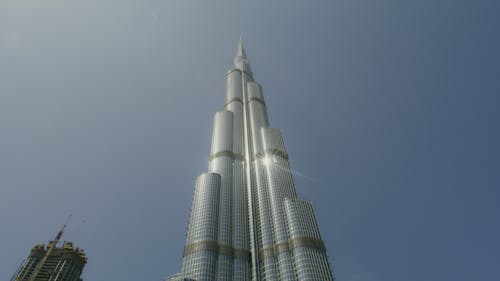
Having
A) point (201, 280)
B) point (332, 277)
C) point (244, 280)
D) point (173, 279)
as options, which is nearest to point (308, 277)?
point (332, 277)

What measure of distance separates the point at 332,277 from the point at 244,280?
4909 cm

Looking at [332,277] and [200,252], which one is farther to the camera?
[200,252]

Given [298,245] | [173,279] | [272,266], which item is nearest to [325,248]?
[298,245]

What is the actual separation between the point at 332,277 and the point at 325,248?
1830 cm

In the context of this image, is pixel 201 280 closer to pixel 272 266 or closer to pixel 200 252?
pixel 200 252

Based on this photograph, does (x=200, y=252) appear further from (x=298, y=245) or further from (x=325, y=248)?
(x=325, y=248)

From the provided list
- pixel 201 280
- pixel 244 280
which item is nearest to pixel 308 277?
pixel 244 280

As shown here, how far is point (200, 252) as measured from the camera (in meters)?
198

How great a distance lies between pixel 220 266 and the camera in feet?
647

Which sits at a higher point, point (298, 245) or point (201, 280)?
point (298, 245)

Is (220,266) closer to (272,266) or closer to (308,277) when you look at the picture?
(272,266)

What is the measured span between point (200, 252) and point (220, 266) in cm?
1391

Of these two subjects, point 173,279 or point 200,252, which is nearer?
point 173,279

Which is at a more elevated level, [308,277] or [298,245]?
[298,245]
